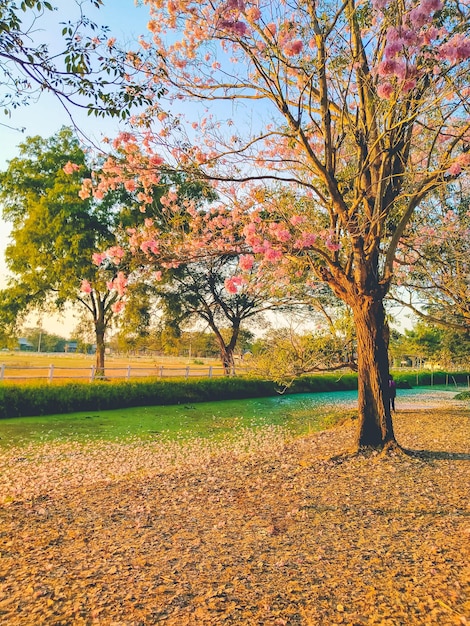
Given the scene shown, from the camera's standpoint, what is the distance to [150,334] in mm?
23625

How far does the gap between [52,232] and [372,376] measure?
16.5m

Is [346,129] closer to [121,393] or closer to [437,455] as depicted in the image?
[437,455]

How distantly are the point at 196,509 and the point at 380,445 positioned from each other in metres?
3.36

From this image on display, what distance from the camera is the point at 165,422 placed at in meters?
12.4

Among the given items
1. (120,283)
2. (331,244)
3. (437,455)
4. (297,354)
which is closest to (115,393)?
(297,354)

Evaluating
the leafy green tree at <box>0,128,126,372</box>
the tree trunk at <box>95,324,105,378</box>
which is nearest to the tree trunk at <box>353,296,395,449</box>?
the leafy green tree at <box>0,128,126,372</box>

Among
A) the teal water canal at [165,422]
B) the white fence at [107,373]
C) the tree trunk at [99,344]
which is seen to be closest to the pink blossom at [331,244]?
the teal water canal at [165,422]

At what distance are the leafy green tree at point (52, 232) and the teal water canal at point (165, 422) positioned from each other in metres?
7.32

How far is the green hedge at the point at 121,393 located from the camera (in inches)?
506

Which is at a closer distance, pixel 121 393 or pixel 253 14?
pixel 253 14

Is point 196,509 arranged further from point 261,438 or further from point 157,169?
point 261,438

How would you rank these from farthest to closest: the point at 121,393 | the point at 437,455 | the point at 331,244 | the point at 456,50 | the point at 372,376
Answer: the point at 121,393
the point at 437,455
the point at 372,376
the point at 331,244
the point at 456,50

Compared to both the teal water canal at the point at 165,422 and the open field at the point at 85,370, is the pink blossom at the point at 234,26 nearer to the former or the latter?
the teal water canal at the point at 165,422

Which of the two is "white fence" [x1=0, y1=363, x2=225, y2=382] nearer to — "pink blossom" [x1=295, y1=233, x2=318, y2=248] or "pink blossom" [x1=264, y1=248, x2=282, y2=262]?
"pink blossom" [x1=264, y1=248, x2=282, y2=262]
